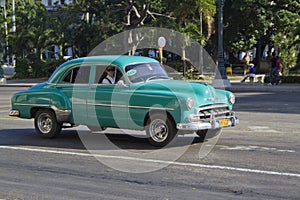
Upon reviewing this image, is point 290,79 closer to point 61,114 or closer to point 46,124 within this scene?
point 46,124

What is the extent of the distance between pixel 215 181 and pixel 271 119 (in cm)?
746

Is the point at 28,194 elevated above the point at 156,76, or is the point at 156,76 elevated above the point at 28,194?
the point at 156,76

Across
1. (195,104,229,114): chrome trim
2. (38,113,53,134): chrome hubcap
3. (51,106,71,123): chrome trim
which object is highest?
(195,104,229,114): chrome trim

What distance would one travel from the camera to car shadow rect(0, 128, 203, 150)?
34.4 feet

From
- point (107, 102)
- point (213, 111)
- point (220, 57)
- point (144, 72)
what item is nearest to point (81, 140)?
point (107, 102)

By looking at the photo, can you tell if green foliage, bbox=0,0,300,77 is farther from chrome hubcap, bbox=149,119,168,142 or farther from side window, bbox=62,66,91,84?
chrome hubcap, bbox=149,119,168,142

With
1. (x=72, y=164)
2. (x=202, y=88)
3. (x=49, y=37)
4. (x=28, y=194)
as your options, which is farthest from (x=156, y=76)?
(x=49, y=37)

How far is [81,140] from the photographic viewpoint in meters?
11.4

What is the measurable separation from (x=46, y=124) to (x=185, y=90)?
3606mm

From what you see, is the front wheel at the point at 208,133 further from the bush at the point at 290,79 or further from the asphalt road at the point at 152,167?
the bush at the point at 290,79

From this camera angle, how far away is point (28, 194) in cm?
705

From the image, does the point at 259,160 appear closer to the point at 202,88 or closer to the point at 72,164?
the point at 202,88

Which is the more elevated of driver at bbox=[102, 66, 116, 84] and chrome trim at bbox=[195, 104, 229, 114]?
driver at bbox=[102, 66, 116, 84]

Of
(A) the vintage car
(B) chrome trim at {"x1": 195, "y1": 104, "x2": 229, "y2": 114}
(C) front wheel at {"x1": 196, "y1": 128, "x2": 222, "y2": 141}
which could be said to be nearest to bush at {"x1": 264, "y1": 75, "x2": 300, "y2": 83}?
(C) front wheel at {"x1": 196, "y1": 128, "x2": 222, "y2": 141}
